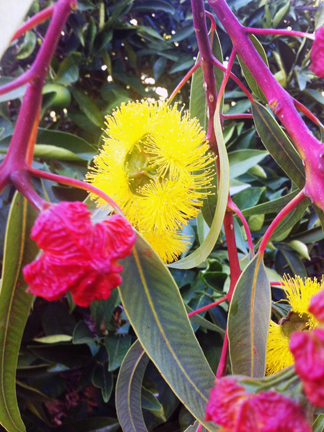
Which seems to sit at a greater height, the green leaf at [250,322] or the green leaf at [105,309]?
the green leaf at [250,322]

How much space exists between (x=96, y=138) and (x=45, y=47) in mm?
816

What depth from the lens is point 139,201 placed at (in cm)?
53

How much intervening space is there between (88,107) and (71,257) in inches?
33.3

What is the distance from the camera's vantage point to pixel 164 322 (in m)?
0.37

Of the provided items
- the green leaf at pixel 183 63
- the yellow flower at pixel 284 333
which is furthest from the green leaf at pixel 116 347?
the green leaf at pixel 183 63

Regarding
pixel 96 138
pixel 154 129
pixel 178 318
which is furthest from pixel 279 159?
pixel 96 138

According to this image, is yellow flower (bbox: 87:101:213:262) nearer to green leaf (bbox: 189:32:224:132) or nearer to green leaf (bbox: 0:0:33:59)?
green leaf (bbox: 189:32:224:132)

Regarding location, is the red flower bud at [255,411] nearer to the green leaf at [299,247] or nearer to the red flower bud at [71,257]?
the red flower bud at [71,257]

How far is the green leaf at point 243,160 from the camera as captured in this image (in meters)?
0.90

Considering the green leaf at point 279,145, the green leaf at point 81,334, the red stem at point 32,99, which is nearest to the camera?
the red stem at point 32,99

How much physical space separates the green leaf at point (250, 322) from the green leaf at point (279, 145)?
0.55 ft

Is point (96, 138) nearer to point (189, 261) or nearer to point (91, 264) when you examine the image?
point (189, 261)

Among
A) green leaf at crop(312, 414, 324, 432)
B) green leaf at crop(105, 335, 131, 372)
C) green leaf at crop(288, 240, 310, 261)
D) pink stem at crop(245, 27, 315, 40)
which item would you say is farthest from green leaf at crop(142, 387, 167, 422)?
pink stem at crop(245, 27, 315, 40)

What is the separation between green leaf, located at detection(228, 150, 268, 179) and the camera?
901 millimetres
